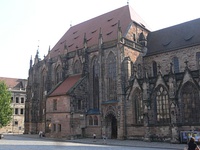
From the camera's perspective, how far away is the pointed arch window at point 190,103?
82.3 feet

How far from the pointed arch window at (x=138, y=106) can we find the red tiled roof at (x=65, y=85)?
9.11 metres

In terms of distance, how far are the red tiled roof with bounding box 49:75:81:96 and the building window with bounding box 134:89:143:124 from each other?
29.9 ft

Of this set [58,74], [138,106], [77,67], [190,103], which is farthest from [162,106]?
[58,74]

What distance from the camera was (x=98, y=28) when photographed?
39781 millimetres

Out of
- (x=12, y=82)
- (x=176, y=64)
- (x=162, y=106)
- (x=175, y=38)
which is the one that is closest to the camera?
(x=162, y=106)

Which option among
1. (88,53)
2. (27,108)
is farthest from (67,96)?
(27,108)

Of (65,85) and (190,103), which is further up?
(65,85)

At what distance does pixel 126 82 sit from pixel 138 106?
3.16 metres

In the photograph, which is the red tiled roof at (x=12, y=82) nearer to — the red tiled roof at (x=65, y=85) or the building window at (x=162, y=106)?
the red tiled roof at (x=65, y=85)

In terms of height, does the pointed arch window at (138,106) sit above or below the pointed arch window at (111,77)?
below

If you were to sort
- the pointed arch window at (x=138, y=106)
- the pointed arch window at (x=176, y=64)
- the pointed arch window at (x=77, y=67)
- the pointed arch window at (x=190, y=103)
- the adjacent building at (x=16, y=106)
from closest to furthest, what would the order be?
the pointed arch window at (x=190, y=103), the pointed arch window at (x=138, y=106), the pointed arch window at (x=176, y=64), the pointed arch window at (x=77, y=67), the adjacent building at (x=16, y=106)

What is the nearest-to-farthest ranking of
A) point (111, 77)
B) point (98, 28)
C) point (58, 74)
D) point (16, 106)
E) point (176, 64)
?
point (176, 64) → point (111, 77) → point (98, 28) → point (58, 74) → point (16, 106)

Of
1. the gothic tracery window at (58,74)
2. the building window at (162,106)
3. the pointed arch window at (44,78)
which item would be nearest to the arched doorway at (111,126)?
the building window at (162,106)

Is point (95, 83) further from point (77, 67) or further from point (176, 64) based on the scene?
point (176, 64)
